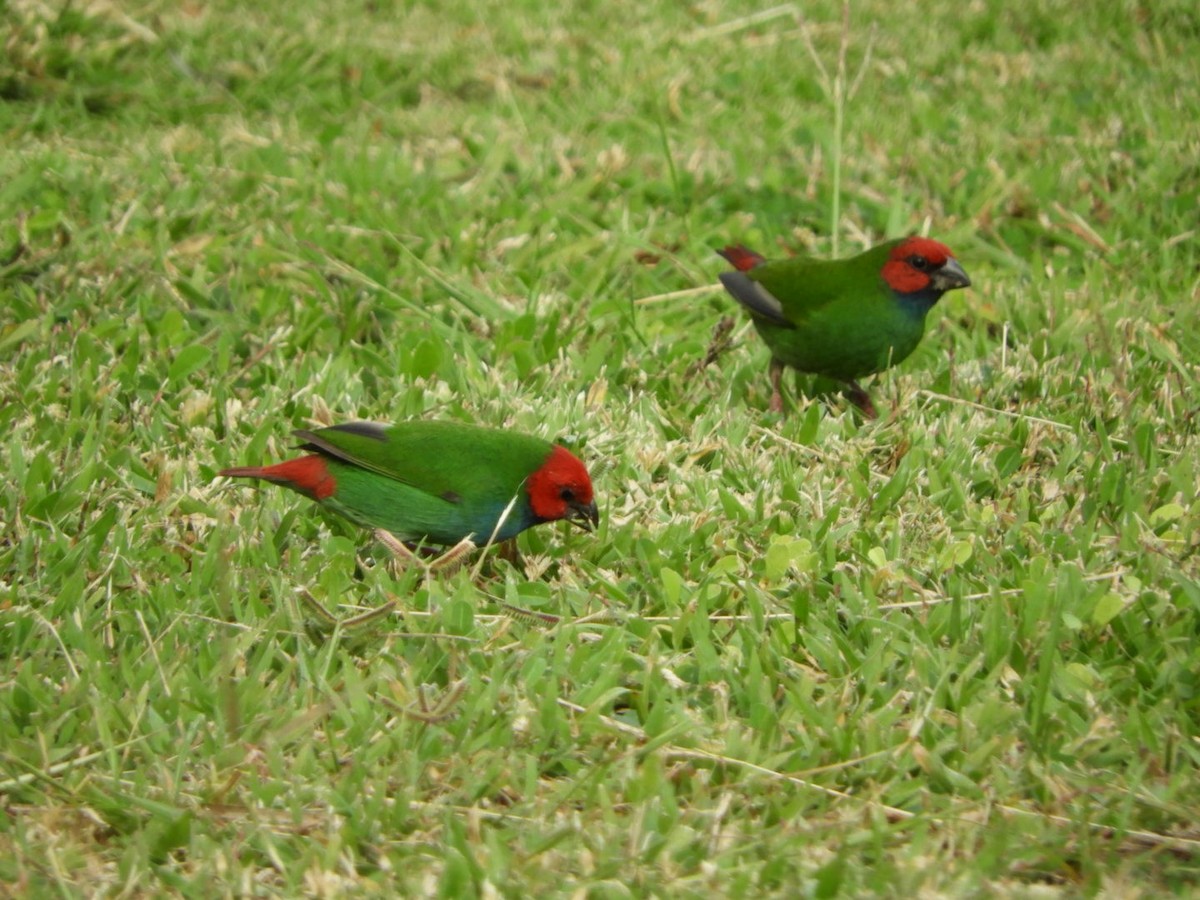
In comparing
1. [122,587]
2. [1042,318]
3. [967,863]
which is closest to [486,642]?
[122,587]

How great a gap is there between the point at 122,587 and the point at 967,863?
2033 mm

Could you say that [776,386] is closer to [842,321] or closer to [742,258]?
[842,321]

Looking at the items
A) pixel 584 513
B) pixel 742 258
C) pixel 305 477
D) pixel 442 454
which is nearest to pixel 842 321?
pixel 742 258

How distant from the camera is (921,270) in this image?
15.6 feet

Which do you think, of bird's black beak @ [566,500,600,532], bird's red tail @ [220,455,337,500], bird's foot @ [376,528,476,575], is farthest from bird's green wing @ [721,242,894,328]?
bird's red tail @ [220,455,337,500]

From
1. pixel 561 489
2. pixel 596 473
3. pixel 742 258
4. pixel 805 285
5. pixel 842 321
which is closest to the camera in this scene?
pixel 561 489

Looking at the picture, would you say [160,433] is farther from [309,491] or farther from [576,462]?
[576,462]

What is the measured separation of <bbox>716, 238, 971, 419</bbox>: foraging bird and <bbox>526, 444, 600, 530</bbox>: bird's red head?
1166mm

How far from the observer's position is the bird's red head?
145 inches

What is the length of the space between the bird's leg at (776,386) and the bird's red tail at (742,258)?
15.1 inches

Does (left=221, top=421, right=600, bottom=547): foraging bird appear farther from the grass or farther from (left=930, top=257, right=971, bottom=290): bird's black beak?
(left=930, top=257, right=971, bottom=290): bird's black beak

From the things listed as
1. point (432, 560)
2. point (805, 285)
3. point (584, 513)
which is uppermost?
point (805, 285)

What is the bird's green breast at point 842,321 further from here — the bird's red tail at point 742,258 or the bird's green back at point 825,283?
the bird's red tail at point 742,258

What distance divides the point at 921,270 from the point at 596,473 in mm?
1394
